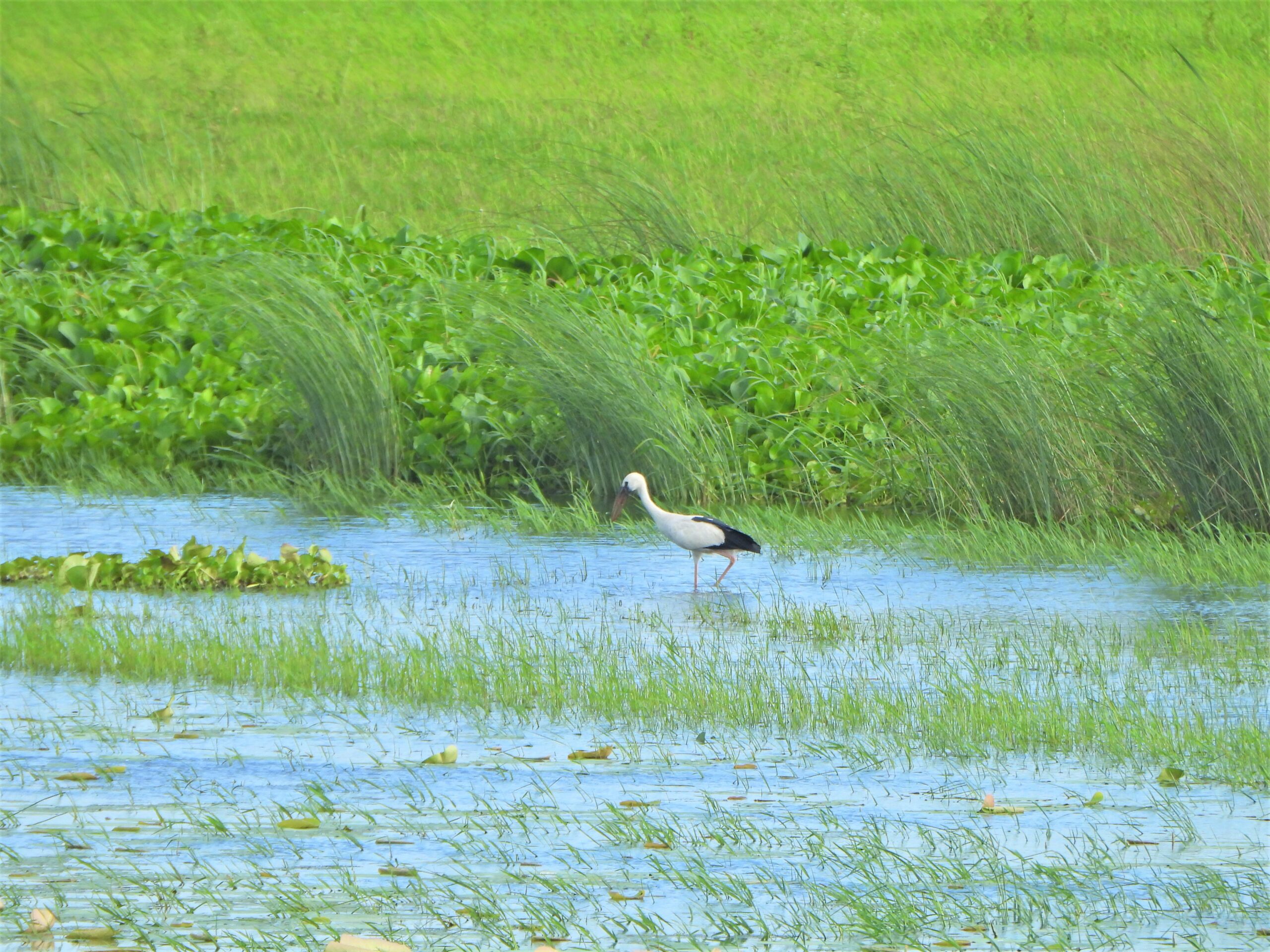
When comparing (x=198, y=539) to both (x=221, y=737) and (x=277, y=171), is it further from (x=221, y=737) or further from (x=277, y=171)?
(x=277, y=171)

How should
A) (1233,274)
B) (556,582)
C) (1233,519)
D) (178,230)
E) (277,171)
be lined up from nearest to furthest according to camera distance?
(556,582) < (1233,519) < (1233,274) < (178,230) < (277,171)

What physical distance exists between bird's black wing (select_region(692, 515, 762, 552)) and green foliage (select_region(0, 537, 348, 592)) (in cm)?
184

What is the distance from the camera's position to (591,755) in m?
6.48

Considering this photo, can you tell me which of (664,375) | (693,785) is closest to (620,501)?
(664,375)

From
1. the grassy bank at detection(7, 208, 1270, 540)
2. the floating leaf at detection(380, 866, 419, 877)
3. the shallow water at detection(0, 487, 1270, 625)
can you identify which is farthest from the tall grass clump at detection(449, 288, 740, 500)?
the floating leaf at detection(380, 866, 419, 877)

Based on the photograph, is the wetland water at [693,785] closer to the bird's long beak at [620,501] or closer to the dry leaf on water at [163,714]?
the dry leaf on water at [163,714]

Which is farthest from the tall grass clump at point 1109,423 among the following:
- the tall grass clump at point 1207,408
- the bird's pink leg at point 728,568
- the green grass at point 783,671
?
the green grass at point 783,671

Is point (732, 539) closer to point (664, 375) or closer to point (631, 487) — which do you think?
point (631, 487)

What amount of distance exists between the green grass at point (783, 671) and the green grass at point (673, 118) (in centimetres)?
838

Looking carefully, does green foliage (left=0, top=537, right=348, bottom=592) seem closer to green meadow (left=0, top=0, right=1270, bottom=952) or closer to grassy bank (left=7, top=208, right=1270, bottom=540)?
green meadow (left=0, top=0, right=1270, bottom=952)

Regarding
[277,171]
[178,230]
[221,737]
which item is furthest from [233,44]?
[221,737]

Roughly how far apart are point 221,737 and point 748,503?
6.05 m

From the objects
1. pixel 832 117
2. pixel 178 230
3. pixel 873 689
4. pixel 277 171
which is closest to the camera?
pixel 873 689

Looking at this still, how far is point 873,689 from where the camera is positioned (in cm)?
727
